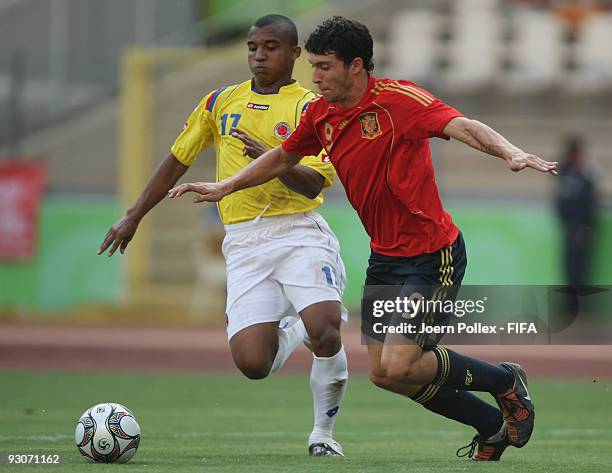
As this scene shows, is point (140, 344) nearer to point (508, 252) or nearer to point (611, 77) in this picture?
point (508, 252)

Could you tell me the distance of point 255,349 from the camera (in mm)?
8328

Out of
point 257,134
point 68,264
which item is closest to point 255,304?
point 257,134

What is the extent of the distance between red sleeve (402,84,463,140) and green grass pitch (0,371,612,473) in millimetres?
1792

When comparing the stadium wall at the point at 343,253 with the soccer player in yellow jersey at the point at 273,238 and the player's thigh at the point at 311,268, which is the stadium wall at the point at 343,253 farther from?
the soccer player in yellow jersey at the point at 273,238

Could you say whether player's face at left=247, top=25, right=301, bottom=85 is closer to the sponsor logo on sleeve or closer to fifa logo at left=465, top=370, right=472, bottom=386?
the sponsor logo on sleeve

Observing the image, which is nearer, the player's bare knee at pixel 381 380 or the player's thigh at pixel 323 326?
the player's bare knee at pixel 381 380

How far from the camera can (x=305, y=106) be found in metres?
8.47

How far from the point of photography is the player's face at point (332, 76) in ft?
23.9

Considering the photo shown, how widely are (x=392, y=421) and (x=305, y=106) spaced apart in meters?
3.32

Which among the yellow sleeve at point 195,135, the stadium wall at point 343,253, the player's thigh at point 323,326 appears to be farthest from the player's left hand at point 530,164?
the stadium wall at point 343,253

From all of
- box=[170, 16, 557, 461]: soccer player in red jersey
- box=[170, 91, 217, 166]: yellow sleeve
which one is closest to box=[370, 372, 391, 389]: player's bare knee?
box=[170, 16, 557, 461]: soccer player in red jersey

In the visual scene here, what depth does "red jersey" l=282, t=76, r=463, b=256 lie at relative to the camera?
722cm

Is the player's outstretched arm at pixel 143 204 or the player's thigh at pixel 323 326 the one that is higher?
the player's outstretched arm at pixel 143 204

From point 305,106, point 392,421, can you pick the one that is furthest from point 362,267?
point 305,106
